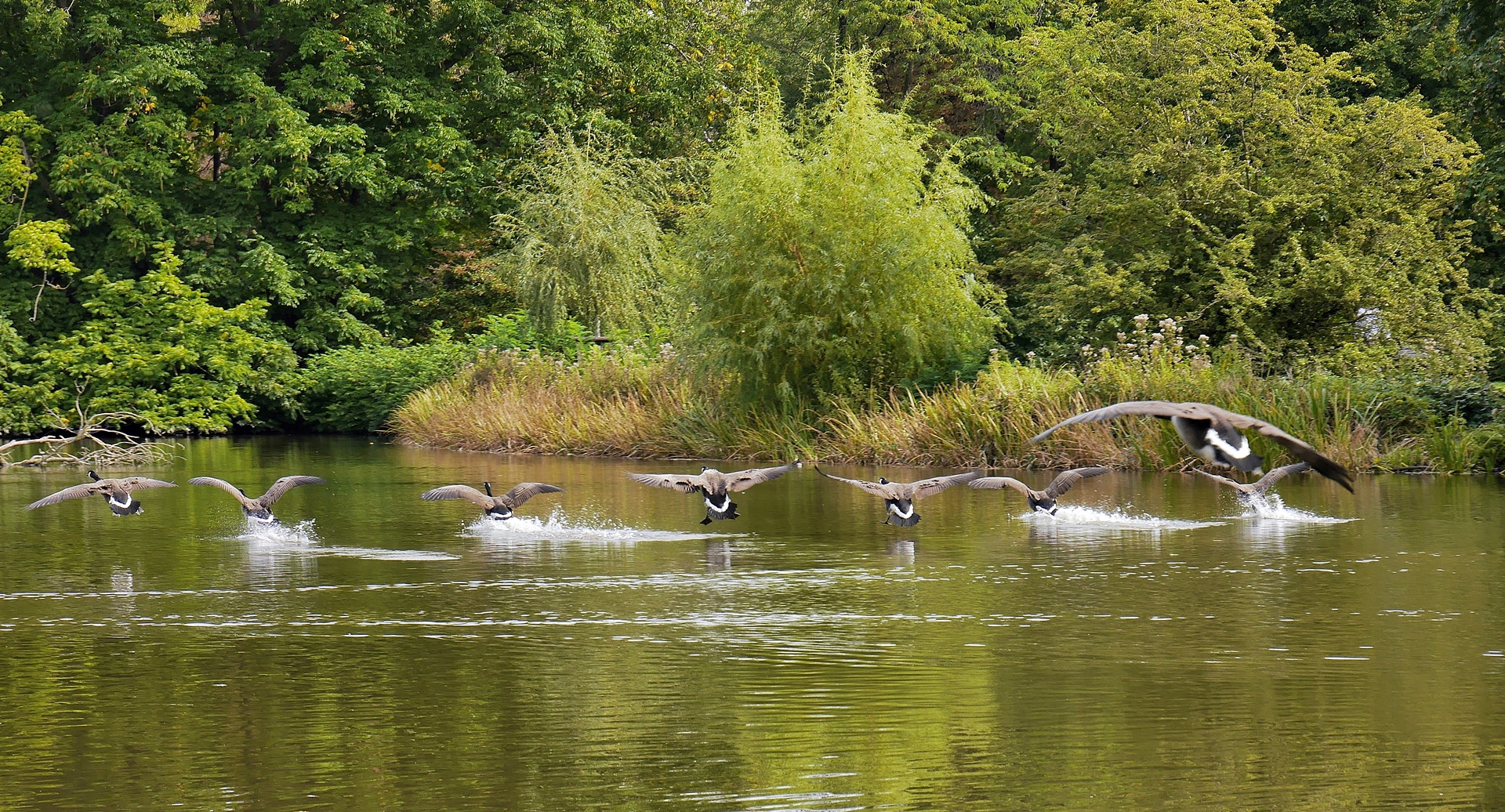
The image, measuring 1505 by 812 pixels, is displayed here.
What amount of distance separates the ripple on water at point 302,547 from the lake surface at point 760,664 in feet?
0.20

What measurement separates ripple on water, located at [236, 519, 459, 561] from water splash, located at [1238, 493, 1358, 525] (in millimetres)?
7224

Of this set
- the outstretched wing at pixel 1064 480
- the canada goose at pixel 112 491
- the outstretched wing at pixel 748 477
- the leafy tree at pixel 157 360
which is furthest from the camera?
the leafy tree at pixel 157 360

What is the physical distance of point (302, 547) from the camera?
45.8 ft

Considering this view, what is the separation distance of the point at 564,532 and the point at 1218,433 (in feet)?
21.9

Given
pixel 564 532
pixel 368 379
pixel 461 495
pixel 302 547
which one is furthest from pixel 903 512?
pixel 368 379

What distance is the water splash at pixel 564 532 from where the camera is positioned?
1447 centimetres

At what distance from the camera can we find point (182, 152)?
1508 inches

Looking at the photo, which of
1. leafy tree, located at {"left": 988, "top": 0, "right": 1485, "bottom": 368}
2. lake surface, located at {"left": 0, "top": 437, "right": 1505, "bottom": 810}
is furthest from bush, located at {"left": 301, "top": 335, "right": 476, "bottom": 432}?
lake surface, located at {"left": 0, "top": 437, "right": 1505, "bottom": 810}

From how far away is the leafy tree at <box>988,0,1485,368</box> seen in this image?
1120 inches

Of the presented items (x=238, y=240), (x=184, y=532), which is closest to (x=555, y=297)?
(x=238, y=240)

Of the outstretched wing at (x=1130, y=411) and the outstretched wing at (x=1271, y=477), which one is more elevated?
the outstretched wing at (x=1130, y=411)

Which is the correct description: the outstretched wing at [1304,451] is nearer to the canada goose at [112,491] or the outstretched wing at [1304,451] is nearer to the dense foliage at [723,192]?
the canada goose at [112,491]

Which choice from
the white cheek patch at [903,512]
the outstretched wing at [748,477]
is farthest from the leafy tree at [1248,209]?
the outstretched wing at [748,477]

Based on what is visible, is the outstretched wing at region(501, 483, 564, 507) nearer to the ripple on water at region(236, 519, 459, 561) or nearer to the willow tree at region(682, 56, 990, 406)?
the ripple on water at region(236, 519, 459, 561)
